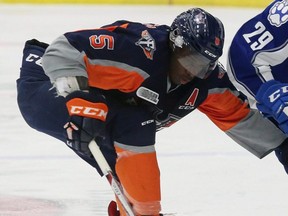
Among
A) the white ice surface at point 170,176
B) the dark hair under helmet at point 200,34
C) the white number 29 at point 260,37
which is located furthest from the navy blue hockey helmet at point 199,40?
the white ice surface at point 170,176

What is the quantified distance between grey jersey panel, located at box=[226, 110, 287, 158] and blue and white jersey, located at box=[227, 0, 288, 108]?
0.19m

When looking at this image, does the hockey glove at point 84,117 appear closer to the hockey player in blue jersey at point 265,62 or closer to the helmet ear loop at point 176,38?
the helmet ear loop at point 176,38

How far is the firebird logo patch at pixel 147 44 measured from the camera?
291cm

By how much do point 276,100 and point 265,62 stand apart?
0.16 metres

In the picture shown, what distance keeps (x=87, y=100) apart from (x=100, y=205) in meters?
0.82

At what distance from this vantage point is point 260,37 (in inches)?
117

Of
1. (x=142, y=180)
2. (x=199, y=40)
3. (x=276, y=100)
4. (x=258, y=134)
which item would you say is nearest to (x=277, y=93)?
(x=276, y=100)

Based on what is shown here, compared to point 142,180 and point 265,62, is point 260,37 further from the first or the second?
point 142,180

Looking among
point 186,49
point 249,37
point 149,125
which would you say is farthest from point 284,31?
point 149,125

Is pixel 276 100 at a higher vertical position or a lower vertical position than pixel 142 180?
higher

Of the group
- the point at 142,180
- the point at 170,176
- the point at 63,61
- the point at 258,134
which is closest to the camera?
the point at 63,61

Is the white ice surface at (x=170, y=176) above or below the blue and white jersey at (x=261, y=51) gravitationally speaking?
below

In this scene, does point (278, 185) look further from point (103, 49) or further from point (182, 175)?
point (103, 49)

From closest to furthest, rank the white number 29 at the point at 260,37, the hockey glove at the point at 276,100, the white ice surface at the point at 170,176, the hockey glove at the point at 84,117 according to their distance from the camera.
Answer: the hockey glove at the point at 84,117 < the hockey glove at the point at 276,100 < the white number 29 at the point at 260,37 < the white ice surface at the point at 170,176
